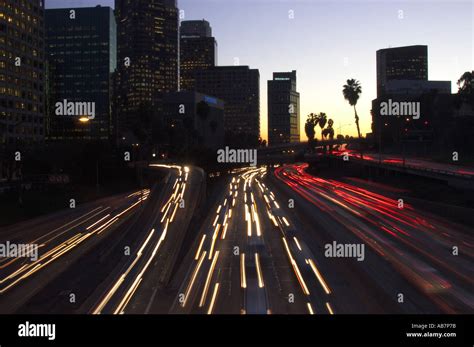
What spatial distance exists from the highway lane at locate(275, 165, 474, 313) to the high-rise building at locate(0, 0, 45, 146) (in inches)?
3165

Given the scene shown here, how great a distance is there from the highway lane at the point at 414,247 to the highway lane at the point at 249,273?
130 inches

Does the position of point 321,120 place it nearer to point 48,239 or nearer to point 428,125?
point 428,125

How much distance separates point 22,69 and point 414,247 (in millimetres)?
109578

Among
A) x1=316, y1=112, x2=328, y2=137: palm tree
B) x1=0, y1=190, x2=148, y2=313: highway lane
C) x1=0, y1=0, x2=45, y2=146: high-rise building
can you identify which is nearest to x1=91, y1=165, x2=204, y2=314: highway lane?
x1=0, y1=190, x2=148, y2=313: highway lane

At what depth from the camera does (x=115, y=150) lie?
301ft

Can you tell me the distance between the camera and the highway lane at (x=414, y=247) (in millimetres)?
18969

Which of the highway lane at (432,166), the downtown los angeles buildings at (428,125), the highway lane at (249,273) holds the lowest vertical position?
the highway lane at (249,273)

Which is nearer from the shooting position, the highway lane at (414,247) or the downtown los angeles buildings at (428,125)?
the highway lane at (414,247)

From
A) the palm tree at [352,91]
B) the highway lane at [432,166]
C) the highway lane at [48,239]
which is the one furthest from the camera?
the palm tree at [352,91]

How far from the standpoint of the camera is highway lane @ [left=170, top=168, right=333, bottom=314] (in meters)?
17.6

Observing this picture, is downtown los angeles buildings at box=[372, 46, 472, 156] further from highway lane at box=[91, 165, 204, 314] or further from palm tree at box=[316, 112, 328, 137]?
highway lane at box=[91, 165, 204, 314]

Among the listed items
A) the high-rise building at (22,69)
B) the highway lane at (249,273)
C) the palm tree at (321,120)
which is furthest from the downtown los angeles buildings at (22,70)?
the palm tree at (321,120)

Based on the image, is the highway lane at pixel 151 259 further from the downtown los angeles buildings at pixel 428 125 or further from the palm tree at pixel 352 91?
the palm tree at pixel 352 91
